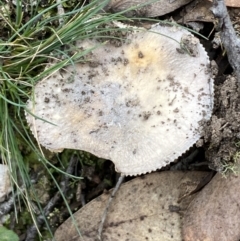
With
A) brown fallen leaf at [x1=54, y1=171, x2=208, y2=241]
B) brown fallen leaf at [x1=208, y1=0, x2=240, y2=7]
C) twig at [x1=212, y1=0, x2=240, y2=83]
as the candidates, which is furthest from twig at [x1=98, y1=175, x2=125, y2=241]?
brown fallen leaf at [x1=208, y1=0, x2=240, y2=7]

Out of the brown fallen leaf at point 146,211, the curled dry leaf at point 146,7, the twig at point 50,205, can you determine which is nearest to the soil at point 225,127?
the brown fallen leaf at point 146,211

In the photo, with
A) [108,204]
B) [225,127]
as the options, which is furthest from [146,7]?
[108,204]

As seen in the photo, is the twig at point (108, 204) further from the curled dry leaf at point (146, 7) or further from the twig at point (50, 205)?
the curled dry leaf at point (146, 7)

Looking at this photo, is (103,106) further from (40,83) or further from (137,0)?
(137,0)

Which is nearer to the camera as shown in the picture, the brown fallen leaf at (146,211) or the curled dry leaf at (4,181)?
the brown fallen leaf at (146,211)

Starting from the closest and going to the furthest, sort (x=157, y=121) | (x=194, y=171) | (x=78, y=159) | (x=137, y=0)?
(x=157, y=121) < (x=137, y=0) < (x=194, y=171) < (x=78, y=159)

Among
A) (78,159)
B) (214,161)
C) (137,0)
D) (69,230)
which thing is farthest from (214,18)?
(69,230)
